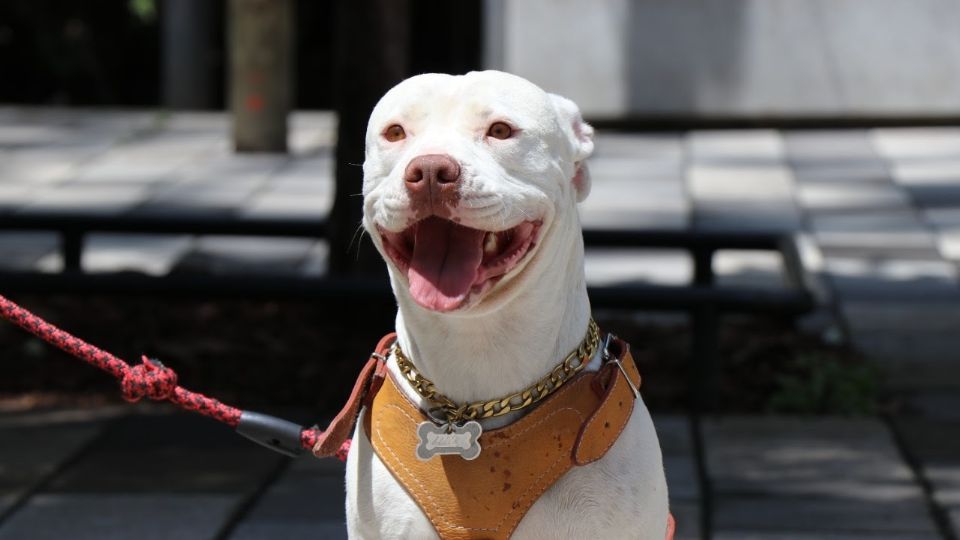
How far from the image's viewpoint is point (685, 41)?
1316cm

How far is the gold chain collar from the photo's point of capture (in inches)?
118

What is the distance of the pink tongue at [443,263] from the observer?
269 cm

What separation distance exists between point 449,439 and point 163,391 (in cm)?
83

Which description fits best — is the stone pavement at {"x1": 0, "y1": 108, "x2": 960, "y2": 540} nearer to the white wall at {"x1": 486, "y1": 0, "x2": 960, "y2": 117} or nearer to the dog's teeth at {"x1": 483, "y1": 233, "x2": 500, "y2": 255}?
the white wall at {"x1": 486, "y1": 0, "x2": 960, "y2": 117}

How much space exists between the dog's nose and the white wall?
10.6 m

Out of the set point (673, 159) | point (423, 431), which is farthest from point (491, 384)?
point (673, 159)

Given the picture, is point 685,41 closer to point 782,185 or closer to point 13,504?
point 782,185

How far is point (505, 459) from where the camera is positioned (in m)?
2.99

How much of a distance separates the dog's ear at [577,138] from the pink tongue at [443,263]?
0.30 metres

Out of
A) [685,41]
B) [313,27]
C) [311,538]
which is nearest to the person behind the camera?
[311,538]

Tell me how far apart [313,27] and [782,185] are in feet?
22.3

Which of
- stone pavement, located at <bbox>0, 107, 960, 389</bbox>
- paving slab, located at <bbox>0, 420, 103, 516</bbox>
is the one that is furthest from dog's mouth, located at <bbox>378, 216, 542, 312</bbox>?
stone pavement, located at <bbox>0, 107, 960, 389</bbox>

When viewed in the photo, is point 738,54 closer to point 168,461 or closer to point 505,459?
point 168,461

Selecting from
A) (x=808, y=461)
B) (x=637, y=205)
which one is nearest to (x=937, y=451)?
(x=808, y=461)
